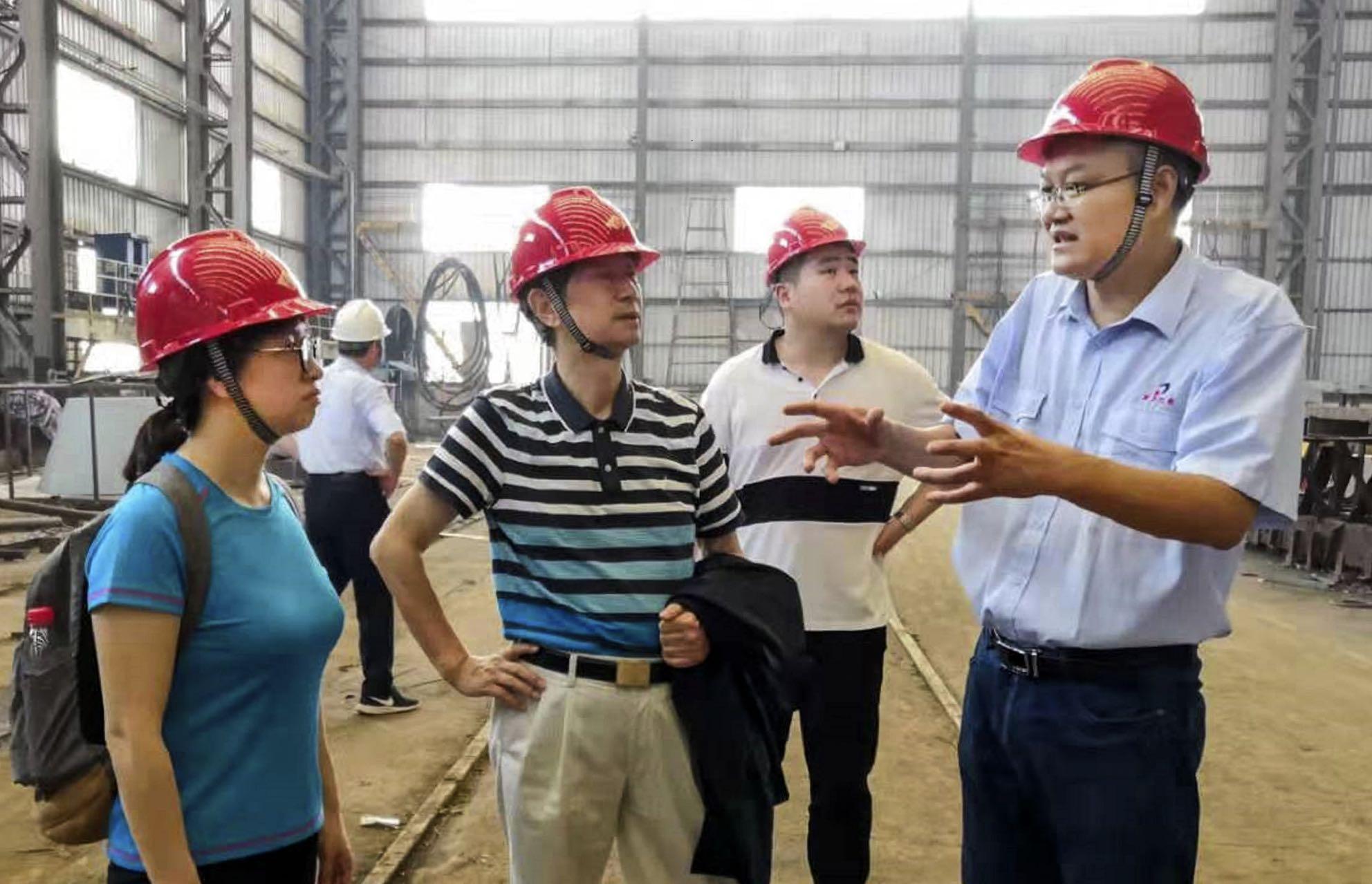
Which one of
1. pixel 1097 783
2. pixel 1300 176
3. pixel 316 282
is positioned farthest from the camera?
pixel 316 282

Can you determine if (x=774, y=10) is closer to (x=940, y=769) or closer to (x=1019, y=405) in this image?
(x=940, y=769)

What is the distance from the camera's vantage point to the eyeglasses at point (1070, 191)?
1.66 metres

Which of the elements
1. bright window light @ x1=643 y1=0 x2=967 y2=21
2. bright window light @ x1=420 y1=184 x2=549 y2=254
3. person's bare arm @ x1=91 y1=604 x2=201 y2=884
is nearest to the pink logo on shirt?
person's bare arm @ x1=91 y1=604 x2=201 y2=884

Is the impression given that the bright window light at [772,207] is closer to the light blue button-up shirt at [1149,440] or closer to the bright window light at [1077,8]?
the bright window light at [1077,8]

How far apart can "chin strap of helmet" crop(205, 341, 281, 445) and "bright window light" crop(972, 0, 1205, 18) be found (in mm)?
20910

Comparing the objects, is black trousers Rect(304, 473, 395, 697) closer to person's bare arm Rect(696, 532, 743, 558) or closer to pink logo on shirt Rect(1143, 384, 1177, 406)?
person's bare arm Rect(696, 532, 743, 558)

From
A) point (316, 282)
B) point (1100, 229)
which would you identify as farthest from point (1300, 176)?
point (1100, 229)

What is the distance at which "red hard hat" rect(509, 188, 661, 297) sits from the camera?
2014mm

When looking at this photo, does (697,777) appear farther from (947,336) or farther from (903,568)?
(947,336)

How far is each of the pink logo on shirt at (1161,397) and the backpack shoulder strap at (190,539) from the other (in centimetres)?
152

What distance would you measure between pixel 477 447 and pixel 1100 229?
121 cm

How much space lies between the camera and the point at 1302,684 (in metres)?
5.60

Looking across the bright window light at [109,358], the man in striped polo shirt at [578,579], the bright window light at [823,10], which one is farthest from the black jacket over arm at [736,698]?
the bright window light at [823,10]

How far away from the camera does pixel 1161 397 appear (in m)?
1.63
